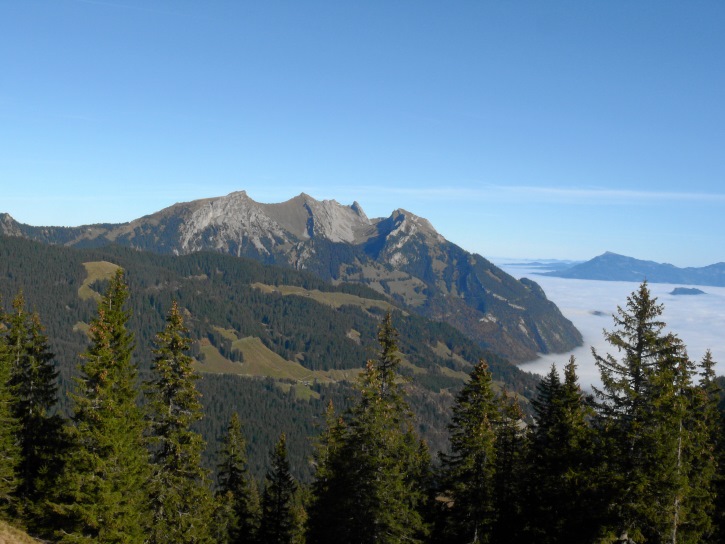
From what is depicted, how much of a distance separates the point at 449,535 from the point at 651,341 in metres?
23.7

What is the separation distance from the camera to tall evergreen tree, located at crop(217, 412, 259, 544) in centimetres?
5853

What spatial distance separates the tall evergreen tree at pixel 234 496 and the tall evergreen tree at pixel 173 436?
A: 83.9ft

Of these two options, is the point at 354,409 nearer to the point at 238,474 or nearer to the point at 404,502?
the point at 404,502

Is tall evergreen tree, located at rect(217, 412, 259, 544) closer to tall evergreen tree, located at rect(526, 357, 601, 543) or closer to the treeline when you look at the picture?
the treeline

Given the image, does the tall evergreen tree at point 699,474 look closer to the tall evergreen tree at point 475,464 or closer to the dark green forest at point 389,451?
the dark green forest at point 389,451

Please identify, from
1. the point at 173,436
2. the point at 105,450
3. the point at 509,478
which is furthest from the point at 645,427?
the point at 105,450

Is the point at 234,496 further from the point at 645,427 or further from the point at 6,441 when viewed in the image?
the point at 645,427

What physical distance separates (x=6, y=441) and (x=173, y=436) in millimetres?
16076

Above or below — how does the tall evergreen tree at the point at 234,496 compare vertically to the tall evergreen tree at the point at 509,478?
below

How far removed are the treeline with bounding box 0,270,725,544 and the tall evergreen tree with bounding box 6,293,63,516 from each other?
0.38 ft

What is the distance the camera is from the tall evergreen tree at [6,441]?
38938 mm

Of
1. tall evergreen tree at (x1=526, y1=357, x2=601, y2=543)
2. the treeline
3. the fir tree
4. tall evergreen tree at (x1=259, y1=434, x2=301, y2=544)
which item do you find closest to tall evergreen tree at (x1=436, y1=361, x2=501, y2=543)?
the treeline

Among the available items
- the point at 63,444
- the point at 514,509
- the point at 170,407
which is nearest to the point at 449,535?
the point at 514,509

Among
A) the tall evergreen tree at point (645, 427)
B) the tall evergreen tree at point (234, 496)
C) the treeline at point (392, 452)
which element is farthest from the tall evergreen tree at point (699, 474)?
the tall evergreen tree at point (234, 496)
